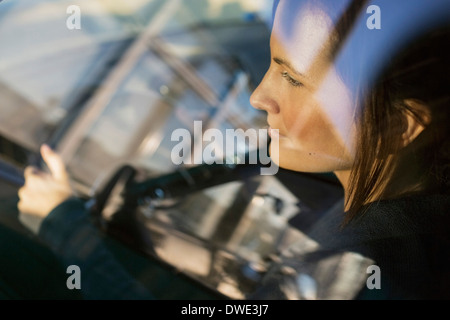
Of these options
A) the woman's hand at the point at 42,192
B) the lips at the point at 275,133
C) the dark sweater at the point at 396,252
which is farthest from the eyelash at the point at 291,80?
the woman's hand at the point at 42,192

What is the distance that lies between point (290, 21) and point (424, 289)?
0.50m

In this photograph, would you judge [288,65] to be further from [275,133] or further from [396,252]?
[396,252]

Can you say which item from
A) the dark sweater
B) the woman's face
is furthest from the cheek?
the dark sweater

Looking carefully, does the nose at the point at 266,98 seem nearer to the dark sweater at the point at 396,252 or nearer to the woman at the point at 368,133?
the woman at the point at 368,133

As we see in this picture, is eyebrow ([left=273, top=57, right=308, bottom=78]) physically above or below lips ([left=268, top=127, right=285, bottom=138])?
above

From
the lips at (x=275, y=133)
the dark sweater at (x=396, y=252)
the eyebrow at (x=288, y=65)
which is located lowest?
the dark sweater at (x=396, y=252)

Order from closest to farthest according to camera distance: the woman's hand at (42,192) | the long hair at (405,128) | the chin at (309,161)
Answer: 1. the long hair at (405,128)
2. the chin at (309,161)
3. the woman's hand at (42,192)

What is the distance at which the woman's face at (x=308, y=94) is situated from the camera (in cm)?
58

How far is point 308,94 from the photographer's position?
2.01 feet

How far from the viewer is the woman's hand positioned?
39.3 inches

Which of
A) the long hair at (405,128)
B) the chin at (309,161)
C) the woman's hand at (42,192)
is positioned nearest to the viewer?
the long hair at (405,128)

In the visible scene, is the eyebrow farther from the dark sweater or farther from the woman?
the dark sweater

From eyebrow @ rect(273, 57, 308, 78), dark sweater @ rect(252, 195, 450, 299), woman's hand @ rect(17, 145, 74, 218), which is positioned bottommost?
dark sweater @ rect(252, 195, 450, 299)

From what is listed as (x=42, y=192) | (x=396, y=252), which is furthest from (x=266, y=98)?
(x=42, y=192)
